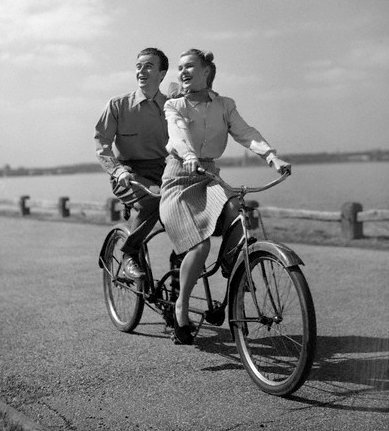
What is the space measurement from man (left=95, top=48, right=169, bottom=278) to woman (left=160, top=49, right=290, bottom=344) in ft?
2.26

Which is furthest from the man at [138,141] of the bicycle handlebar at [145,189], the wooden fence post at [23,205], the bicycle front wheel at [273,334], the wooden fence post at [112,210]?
the wooden fence post at [23,205]

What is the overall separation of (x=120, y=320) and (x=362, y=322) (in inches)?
78.2

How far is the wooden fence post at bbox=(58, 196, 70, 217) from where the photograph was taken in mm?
20156

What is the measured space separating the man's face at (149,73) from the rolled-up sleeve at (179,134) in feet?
2.55

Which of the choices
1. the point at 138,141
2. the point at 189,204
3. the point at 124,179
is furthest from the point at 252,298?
the point at 138,141

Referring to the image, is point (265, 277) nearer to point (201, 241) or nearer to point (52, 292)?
point (201, 241)

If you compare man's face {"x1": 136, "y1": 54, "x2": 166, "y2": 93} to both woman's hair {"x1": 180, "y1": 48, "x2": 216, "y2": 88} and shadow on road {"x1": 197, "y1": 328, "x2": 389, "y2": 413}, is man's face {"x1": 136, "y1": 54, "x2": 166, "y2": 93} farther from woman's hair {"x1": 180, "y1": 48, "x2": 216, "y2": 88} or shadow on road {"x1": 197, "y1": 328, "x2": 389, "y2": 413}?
shadow on road {"x1": 197, "y1": 328, "x2": 389, "y2": 413}

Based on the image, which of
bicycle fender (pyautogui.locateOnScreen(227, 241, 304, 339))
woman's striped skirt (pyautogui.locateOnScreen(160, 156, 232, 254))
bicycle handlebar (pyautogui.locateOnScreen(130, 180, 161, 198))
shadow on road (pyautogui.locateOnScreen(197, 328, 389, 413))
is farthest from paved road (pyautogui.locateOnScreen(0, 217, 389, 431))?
bicycle handlebar (pyautogui.locateOnScreen(130, 180, 161, 198))

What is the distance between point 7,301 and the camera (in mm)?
7012

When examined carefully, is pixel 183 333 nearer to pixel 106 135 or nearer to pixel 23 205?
pixel 106 135

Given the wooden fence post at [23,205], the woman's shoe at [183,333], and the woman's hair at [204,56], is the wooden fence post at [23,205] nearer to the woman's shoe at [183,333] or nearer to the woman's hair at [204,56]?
the woman's shoe at [183,333]

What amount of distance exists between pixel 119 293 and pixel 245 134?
2.08 metres

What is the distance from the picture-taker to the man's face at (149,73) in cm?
506

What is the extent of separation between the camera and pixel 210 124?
14.3ft
